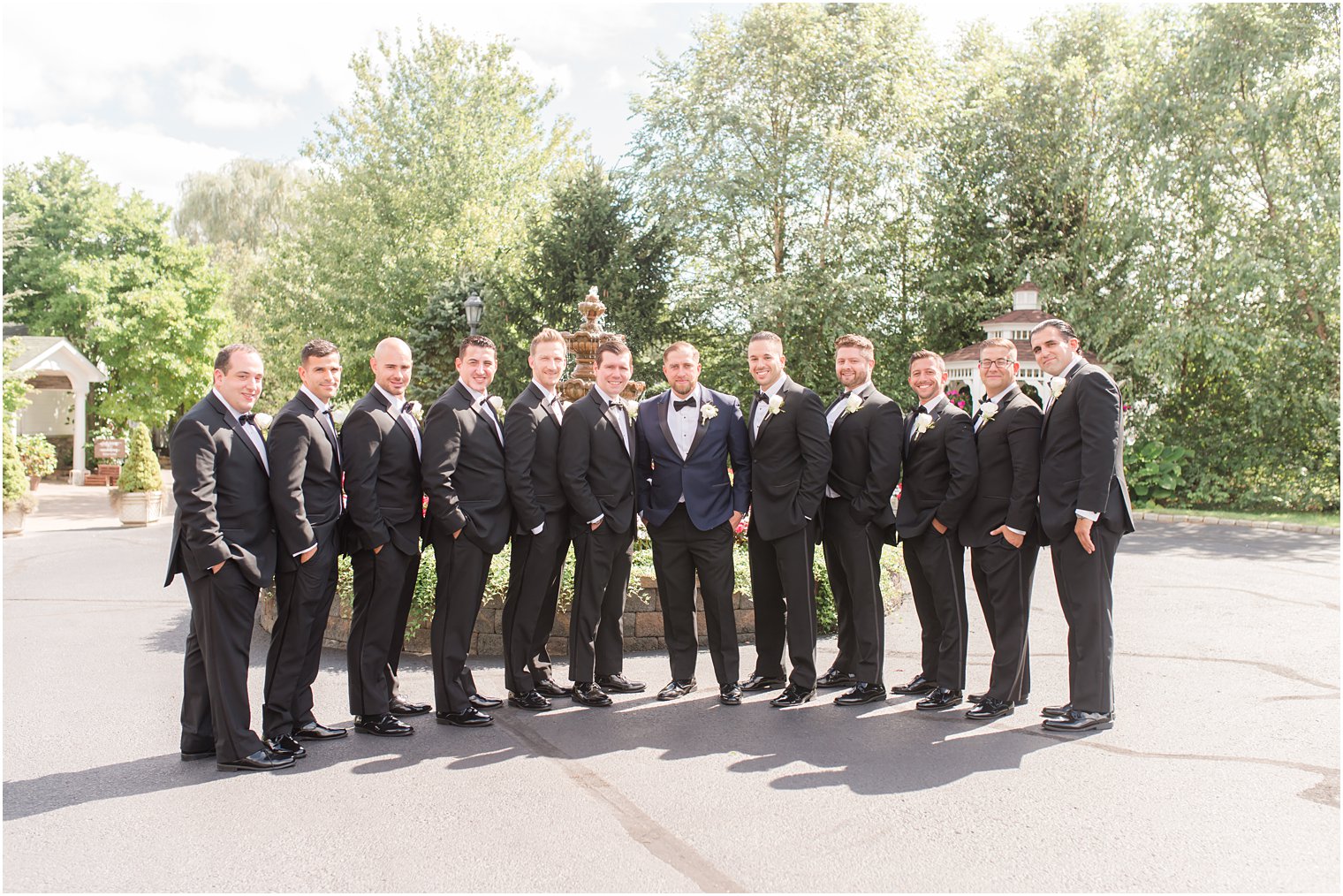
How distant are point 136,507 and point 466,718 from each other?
46.3 feet

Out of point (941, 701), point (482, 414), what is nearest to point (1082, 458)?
point (941, 701)

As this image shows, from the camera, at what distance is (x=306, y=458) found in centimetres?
534

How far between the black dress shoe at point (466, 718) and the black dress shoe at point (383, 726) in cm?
19

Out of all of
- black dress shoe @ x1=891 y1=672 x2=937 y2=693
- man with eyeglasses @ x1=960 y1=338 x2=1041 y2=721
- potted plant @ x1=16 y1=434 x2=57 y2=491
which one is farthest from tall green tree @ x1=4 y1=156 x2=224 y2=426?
man with eyeglasses @ x1=960 y1=338 x2=1041 y2=721

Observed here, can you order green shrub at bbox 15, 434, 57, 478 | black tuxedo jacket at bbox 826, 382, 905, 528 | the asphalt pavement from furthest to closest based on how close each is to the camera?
green shrub at bbox 15, 434, 57, 478, black tuxedo jacket at bbox 826, 382, 905, 528, the asphalt pavement

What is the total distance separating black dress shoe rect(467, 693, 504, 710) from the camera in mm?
6084

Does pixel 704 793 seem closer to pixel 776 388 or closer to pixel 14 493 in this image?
pixel 776 388

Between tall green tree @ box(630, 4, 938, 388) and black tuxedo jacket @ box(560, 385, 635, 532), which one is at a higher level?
tall green tree @ box(630, 4, 938, 388)

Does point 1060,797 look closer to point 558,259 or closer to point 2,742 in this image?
point 2,742

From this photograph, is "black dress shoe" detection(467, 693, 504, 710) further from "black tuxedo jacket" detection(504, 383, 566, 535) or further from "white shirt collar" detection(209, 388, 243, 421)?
"white shirt collar" detection(209, 388, 243, 421)

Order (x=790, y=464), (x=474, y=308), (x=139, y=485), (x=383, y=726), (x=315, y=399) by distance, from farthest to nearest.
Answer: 1. (x=474, y=308)
2. (x=139, y=485)
3. (x=790, y=464)
4. (x=383, y=726)
5. (x=315, y=399)

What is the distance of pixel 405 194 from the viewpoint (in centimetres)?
3058

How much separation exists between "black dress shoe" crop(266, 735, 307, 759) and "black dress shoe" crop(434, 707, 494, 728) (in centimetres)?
78

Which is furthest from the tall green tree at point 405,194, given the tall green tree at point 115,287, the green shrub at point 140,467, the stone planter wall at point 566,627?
the stone planter wall at point 566,627
